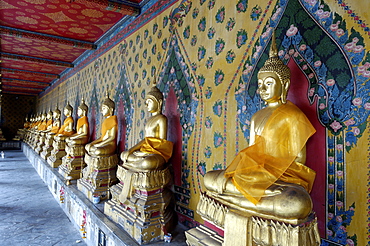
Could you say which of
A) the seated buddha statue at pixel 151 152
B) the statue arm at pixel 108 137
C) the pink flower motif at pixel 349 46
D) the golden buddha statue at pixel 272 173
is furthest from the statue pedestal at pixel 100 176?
the pink flower motif at pixel 349 46

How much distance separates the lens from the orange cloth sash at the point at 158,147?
10.00 feet

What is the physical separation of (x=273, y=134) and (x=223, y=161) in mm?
917

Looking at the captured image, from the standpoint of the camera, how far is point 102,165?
412 cm

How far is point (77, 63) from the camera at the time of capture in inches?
328

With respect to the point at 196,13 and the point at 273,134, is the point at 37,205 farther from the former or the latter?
the point at 273,134

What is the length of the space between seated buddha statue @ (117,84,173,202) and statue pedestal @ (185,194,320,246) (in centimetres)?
118

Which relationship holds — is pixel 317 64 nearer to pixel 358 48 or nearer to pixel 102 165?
pixel 358 48

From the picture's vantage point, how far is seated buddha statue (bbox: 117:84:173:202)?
2.86 m

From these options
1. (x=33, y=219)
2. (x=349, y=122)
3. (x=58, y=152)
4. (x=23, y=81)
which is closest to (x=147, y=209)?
(x=349, y=122)

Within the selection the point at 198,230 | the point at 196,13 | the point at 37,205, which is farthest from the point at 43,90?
the point at 198,230

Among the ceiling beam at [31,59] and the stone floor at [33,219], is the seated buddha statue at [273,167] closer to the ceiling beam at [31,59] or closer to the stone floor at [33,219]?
the stone floor at [33,219]

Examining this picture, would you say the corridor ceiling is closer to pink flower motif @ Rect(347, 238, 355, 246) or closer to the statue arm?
the statue arm

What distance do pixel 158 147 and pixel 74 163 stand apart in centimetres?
298

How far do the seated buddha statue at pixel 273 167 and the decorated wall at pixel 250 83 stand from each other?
0.21 meters
